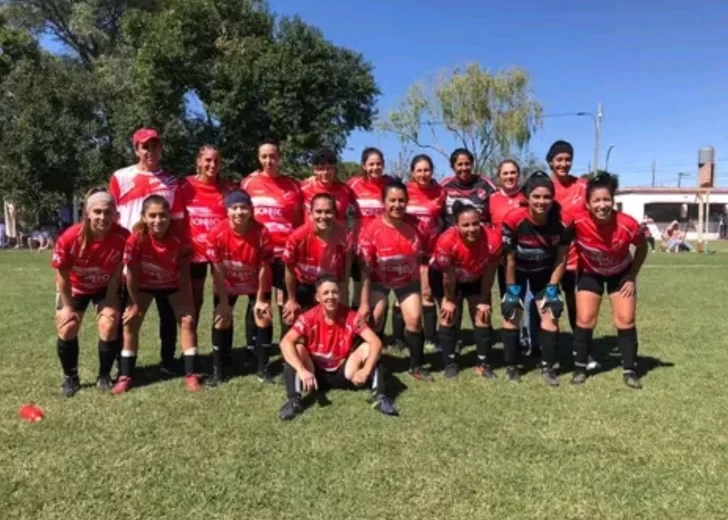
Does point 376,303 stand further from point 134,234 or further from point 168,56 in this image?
point 168,56

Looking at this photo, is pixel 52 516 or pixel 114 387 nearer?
pixel 52 516

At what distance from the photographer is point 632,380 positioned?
19.4 feet

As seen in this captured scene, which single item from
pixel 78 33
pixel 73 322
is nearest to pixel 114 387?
pixel 73 322

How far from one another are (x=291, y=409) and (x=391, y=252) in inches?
69.5

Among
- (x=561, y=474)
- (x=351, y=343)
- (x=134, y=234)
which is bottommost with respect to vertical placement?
Result: (x=561, y=474)

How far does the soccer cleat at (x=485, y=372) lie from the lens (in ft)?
20.4

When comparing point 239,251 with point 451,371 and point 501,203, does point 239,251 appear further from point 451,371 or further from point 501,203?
point 501,203

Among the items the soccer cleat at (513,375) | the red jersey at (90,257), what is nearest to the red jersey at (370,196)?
the soccer cleat at (513,375)

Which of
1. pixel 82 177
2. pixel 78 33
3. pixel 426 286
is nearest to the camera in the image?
pixel 426 286

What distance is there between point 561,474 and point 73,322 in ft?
13.1

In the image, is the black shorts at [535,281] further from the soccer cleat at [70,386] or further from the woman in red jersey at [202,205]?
the soccer cleat at [70,386]

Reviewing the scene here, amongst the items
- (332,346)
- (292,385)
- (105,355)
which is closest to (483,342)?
(332,346)

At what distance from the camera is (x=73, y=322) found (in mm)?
5695

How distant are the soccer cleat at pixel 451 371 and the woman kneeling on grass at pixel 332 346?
0.94 meters
